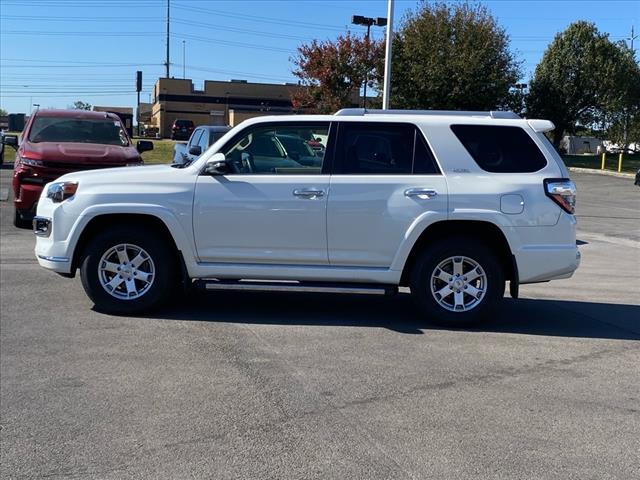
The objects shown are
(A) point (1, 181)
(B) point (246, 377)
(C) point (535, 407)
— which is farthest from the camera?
(A) point (1, 181)

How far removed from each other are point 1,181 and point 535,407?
20758 mm

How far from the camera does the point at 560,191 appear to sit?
638 centimetres

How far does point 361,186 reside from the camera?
6.45m

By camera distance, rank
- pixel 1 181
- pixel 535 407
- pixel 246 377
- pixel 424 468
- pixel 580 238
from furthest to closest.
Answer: pixel 1 181 → pixel 580 238 → pixel 246 377 → pixel 535 407 → pixel 424 468

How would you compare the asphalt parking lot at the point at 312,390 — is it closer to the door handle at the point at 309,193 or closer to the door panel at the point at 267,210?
the door panel at the point at 267,210

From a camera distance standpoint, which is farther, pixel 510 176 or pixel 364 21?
pixel 364 21

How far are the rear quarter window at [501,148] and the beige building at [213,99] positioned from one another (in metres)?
64.5

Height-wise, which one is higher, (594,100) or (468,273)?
(594,100)

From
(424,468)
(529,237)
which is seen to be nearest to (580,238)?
(529,237)

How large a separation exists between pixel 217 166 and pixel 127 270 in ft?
4.56

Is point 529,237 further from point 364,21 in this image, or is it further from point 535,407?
point 364,21

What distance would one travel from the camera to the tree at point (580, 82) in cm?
4541

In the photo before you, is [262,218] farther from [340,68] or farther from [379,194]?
[340,68]

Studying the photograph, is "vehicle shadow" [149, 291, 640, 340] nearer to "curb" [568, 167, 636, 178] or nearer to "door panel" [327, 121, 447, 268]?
"door panel" [327, 121, 447, 268]
